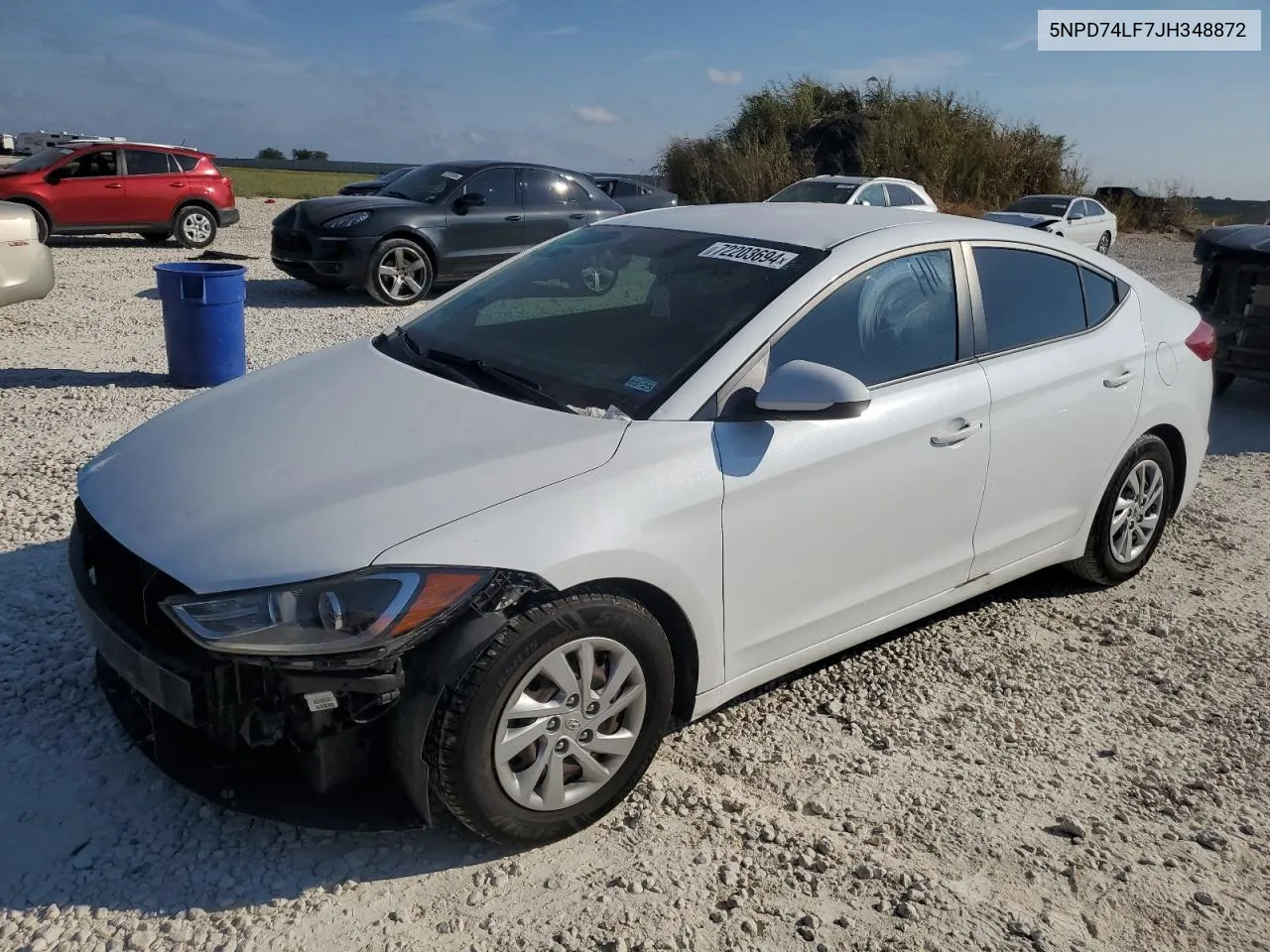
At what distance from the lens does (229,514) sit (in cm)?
A: 269

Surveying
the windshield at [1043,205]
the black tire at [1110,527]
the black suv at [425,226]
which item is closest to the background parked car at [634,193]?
the black suv at [425,226]

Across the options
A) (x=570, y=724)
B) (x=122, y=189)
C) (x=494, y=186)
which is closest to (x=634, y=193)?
(x=494, y=186)

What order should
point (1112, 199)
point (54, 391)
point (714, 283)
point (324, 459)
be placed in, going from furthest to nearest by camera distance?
1. point (1112, 199)
2. point (54, 391)
3. point (714, 283)
4. point (324, 459)

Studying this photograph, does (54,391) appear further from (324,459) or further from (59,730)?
(324,459)

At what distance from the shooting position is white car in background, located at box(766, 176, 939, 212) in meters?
16.8

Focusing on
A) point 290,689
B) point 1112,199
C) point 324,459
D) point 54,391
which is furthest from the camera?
point 1112,199

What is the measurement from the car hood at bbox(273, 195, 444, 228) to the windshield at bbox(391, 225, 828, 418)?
7.91m

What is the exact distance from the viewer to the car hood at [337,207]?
37.5 feet

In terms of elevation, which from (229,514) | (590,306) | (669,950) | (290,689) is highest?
(590,306)

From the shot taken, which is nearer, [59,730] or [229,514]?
[229,514]

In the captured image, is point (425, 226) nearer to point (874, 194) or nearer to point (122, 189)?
point (122, 189)

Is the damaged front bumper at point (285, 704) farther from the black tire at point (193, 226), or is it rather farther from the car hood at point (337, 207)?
the black tire at point (193, 226)

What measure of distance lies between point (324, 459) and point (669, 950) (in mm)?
1576

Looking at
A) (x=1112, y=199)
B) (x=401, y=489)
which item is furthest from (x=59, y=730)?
(x=1112, y=199)
